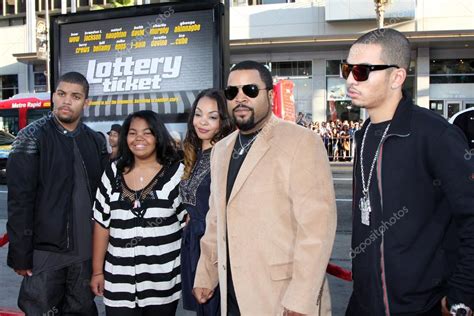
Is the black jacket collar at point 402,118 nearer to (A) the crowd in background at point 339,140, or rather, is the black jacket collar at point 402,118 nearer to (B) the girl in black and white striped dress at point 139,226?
(B) the girl in black and white striped dress at point 139,226

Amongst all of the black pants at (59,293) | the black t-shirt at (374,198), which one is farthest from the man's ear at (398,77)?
the black pants at (59,293)

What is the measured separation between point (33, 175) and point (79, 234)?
52cm

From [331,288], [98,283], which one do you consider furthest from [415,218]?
[331,288]

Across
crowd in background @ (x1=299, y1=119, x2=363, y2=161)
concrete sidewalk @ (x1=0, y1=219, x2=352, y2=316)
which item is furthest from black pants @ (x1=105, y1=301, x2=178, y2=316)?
crowd in background @ (x1=299, y1=119, x2=363, y2=161)

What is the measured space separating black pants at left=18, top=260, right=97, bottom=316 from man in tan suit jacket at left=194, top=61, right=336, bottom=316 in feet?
4.50

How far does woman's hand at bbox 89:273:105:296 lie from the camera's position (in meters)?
3.38

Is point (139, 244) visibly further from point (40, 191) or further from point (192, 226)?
point (40, 191)

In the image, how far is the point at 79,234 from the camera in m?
3.58

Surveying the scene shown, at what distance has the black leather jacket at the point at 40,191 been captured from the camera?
3328mm

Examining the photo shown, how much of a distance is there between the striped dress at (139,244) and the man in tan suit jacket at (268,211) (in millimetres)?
613

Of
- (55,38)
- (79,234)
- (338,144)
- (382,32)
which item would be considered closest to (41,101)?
(338,144)

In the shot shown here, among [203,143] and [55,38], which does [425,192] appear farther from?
[55,38]

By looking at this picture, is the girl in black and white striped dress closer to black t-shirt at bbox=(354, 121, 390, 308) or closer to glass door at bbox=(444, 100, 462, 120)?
black t-shirt at bbox=(354, 121, 390, 308)

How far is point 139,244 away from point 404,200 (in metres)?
1.67
